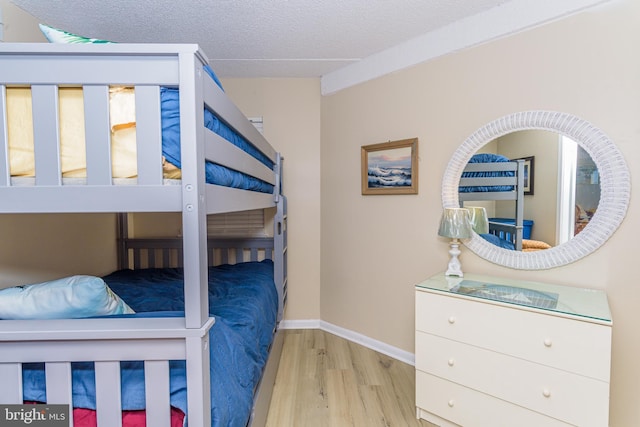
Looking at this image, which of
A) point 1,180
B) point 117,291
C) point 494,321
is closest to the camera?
point 1,180

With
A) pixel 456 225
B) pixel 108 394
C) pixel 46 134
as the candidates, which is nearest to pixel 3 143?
pixel 46 134

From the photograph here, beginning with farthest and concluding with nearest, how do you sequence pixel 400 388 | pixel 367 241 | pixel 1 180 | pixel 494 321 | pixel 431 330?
pixel 367 241 → pixel 400 388 → pixel 431 330 → pixel 494 321 → pixel 1 180

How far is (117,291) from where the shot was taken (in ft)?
6.16

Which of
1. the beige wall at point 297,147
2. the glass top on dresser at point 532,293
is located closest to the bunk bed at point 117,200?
the glass top on dresser at point 532,293

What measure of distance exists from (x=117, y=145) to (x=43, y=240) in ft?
5.35

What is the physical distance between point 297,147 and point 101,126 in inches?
87.2

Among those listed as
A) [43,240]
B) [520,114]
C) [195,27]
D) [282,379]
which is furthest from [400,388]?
[195,27]

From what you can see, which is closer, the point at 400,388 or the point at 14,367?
the point at 14,367

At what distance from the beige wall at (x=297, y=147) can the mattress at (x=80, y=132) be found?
6.95 feet

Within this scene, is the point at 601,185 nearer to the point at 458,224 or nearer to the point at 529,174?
the point at 529,174

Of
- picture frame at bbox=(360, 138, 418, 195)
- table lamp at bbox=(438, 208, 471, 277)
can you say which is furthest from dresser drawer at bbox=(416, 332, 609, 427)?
picture frame at bbox=(360, 138, 418, 195)

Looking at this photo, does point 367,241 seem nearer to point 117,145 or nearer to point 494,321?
point 494,321

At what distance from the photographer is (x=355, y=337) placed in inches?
106

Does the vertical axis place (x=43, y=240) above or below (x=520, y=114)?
below
